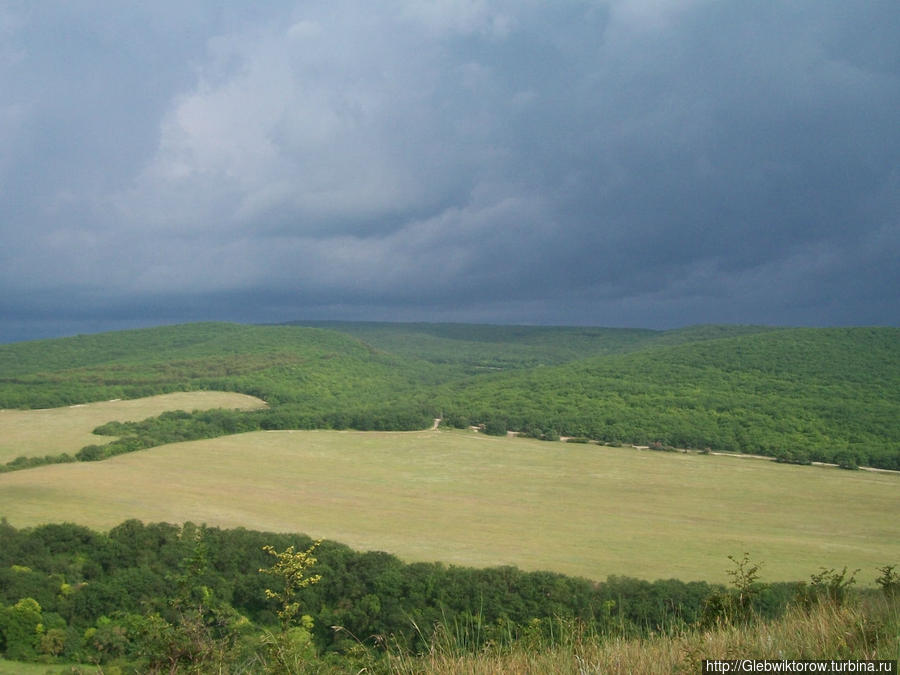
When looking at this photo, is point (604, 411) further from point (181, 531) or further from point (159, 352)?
point (159, 352)

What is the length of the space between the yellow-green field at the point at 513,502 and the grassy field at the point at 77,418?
10.8 meters

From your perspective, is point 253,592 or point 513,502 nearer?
point 253,592

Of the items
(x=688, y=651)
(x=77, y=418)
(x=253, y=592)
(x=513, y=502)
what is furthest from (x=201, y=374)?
(x=688, y=651)

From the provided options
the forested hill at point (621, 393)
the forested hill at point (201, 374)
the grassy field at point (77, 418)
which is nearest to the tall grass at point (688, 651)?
the forested hill at point (621, 393)

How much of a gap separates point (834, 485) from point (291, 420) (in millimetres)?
73036

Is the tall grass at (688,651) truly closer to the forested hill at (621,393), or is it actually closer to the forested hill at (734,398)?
the forested hill at (734,398)

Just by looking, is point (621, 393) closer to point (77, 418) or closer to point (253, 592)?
point (77, 418)

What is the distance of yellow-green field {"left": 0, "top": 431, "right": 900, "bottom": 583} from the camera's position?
3991 cm

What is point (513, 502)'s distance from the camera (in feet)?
184

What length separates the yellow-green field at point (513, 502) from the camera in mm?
39906

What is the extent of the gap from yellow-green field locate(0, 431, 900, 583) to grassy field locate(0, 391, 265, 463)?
35.5 feet

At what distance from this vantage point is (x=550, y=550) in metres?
40.0

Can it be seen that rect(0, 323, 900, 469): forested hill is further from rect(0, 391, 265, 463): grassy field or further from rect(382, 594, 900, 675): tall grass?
rect(382, 594, 900, 675): tall grass

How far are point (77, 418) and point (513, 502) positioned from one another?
69894 millimetres
